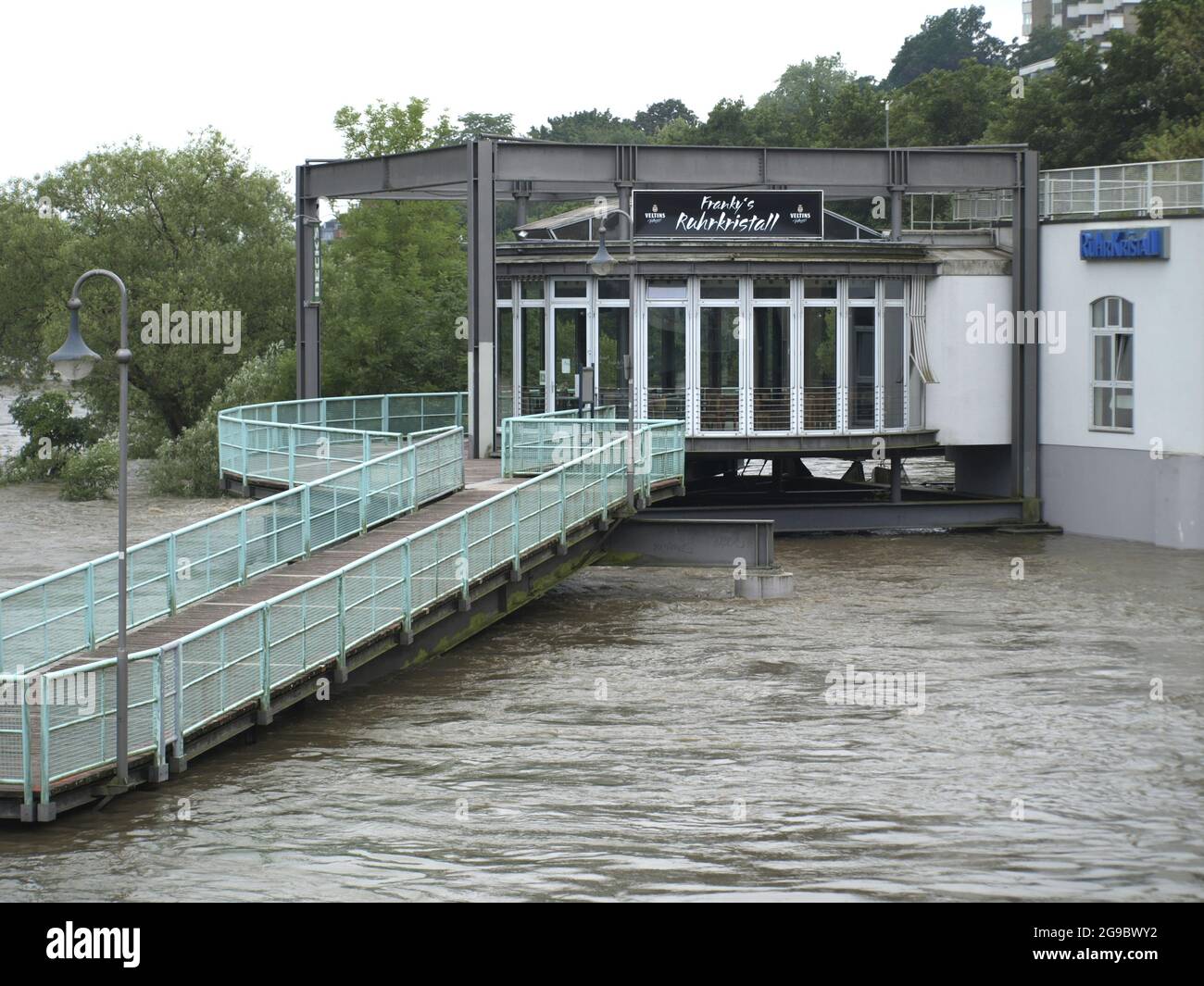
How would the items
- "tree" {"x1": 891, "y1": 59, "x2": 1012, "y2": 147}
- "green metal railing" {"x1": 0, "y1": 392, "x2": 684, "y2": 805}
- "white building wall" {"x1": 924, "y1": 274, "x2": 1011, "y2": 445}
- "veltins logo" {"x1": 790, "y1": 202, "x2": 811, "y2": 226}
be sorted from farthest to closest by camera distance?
"tree" {"x1": 891, "y1": 59, "x2": 1012, "y2": 147}, "white building wall" {"x1": 924, "y1": 274, "x2": 1011, "y2": 445}, "veltins logo" {"x1": 790, "y1": 202, "x2": 811, "y2": 226}, "green metal railing" {"x1": 0, "y1": 392, "x2": 684, "y2": 805}

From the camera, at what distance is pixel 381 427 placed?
126ft

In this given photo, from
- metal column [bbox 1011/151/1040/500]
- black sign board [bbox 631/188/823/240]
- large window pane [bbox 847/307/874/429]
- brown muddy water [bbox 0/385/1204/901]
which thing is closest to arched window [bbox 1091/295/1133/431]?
metal column [bbox 1011/151/1040/500]

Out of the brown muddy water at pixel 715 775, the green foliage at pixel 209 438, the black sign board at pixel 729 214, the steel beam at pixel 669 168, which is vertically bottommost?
the brown muddy water at pixel 715 775

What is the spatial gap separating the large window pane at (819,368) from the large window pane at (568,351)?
468 cm

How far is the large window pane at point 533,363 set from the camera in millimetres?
37750

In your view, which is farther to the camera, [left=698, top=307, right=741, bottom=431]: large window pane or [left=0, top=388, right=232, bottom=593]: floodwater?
[left=0, top=388, right=232, bottom=593]: floodwater

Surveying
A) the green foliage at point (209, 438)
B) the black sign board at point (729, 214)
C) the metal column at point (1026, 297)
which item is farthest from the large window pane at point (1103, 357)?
the green foliage at point (209, 438)

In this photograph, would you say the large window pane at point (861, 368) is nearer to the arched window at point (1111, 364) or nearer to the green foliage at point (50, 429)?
the arched window at point (1111, 364)

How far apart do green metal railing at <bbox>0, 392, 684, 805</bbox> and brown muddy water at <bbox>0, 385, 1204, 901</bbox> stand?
2.22ft

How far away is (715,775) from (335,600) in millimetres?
5265

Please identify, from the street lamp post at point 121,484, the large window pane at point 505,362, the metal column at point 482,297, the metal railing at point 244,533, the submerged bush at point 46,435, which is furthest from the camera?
the submerged bush at point 46,435

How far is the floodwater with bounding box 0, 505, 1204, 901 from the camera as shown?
15039 millimetres

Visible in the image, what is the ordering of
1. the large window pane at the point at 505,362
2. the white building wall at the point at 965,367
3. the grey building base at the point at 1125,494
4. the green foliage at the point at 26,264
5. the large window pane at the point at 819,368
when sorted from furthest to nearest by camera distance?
1. the green foliage at the point at 26,264
2. the white building wall at the point at 965,367
3. the large window pane at the point at 505,362
4. the large window pane at the point at 819,368
5. the grey building base at the point at 1125,494

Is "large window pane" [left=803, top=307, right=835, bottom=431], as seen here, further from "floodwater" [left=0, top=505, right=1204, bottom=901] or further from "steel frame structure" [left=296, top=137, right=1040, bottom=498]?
"floodwater" [left=0, top=505, right=1204, bottom=901]
